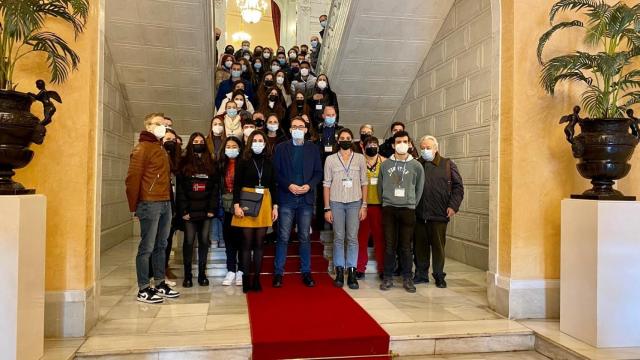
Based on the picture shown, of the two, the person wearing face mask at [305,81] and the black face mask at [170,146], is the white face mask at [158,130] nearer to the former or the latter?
the black face mask at [170,146]

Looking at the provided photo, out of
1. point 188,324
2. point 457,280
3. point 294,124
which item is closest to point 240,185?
point 294,124

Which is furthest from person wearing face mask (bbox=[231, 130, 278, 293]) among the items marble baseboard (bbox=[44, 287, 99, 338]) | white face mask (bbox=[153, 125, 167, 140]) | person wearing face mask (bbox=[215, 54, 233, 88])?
person wearing face mask (bbox=[215, 54, 233, 88])

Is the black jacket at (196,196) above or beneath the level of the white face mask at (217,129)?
beneath

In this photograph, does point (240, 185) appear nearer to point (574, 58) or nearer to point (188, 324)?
point (188, 324)

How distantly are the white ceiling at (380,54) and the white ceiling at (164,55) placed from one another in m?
2.28

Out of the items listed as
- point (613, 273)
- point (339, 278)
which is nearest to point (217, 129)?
point (339, 278)

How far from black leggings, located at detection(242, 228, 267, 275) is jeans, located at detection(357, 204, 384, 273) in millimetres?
1197

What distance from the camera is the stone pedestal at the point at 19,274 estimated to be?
246 centimetres

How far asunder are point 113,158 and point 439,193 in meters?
5.20

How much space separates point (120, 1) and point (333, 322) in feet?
17.3

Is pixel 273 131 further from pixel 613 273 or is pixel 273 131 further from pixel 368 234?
pixel 613 273

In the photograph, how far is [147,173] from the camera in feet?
12.9

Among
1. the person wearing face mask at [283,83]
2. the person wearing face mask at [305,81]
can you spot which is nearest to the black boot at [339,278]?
the person wearing face mask at [283,83]

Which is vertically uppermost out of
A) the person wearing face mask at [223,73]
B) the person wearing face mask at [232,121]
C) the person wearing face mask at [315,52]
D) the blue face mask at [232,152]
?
the person wearing face mask at [315,52]
